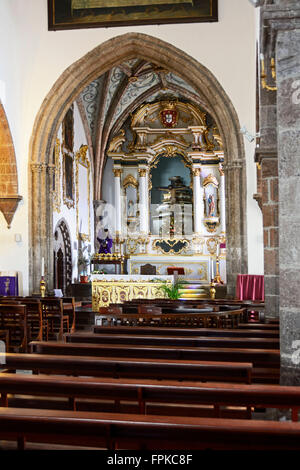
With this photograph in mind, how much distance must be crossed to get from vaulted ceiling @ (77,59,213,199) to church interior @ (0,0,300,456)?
82mm

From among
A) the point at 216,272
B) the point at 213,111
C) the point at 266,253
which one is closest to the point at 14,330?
the point at 266,253

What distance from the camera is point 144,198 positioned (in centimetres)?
2144

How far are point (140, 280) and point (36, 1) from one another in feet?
25.8

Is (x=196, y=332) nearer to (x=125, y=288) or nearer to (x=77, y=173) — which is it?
(x=125, y=288)

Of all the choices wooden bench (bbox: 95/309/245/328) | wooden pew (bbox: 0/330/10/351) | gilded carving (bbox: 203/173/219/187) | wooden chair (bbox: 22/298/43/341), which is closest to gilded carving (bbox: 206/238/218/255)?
gilded carving (bbox: 203/173/219/187)

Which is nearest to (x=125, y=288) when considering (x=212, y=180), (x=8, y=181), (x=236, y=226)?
(x=236, y=226)

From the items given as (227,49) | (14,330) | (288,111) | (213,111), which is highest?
(227,49)

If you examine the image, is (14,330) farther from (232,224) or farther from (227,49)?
(227,49)

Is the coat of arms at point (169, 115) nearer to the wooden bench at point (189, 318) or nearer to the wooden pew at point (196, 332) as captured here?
the wooden bench at point (189, 318)

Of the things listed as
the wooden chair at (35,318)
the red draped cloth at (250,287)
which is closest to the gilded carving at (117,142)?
the red draped cloth at (250,287)

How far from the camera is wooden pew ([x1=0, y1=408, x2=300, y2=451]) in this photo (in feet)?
6.92

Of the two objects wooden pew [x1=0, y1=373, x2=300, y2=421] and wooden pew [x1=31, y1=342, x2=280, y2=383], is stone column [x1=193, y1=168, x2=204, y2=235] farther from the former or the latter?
wooden pew [x1=0, y1=373, x2=300, y2=421]

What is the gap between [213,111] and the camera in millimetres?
13773

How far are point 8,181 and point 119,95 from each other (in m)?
7.55
